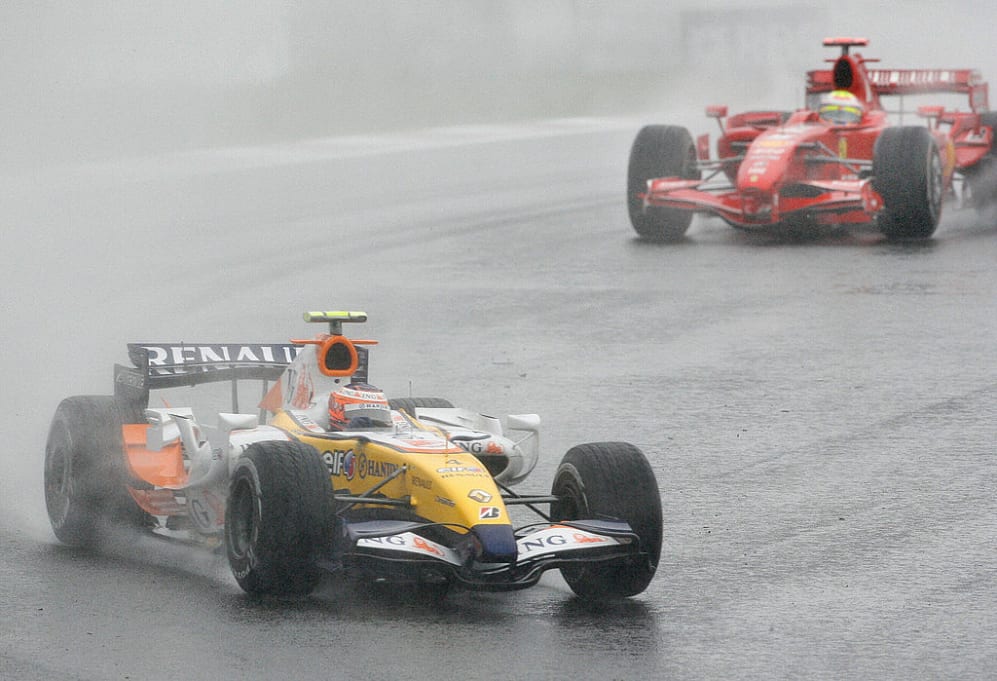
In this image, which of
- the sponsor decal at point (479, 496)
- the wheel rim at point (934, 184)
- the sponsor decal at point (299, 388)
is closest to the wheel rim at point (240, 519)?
the sponsor decal at point (479, 496)

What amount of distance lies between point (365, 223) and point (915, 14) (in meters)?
20.1

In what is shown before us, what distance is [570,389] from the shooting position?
12320 mm

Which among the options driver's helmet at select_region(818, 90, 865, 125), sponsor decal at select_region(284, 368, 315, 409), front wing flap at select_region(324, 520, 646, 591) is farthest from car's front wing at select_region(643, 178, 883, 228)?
front wing flap at select_region(324, 520, 646, 591)

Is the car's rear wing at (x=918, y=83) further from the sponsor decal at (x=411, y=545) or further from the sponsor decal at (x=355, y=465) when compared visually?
the sponsor decal at (x=411, y=545)

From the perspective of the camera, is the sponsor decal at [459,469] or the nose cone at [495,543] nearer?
the nose cone at [495,543]

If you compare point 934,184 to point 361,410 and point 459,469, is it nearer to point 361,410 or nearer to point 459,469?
point 361,410

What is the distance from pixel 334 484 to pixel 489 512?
1.06 meters

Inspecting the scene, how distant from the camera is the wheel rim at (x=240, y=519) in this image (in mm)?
7359

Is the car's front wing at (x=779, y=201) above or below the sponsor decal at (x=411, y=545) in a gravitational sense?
below

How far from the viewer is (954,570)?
7809 millimetres

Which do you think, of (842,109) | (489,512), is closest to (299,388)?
(489,512)

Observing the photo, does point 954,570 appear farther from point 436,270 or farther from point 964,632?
point 436,270

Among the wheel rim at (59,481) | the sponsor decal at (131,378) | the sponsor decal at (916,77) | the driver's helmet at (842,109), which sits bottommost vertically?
the wheel rim at (59,481)

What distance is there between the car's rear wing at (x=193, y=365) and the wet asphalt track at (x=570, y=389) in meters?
0.86
